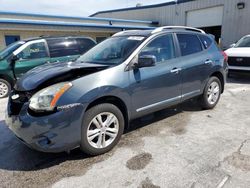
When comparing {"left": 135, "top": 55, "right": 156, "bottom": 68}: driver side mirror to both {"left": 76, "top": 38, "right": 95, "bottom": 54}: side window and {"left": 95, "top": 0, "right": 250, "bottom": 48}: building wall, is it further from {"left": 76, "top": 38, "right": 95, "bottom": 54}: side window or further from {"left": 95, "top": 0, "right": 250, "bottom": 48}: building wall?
{"left": 95, "top": 0, "right": 250, "bottom": 48}: building wall

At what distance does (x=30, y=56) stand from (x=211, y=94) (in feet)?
17.7

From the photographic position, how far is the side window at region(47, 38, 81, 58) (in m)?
7.57

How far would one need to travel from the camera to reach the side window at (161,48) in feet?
12.8

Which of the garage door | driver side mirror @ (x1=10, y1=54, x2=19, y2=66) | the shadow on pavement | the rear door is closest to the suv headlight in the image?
the shadow on pavement

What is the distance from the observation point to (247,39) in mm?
9562

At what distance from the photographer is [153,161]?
10.4 ft

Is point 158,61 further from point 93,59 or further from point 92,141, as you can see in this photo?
point 92,141

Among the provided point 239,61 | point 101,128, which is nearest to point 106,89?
point 101,128

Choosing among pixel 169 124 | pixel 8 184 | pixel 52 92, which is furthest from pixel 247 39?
pixel 8 184

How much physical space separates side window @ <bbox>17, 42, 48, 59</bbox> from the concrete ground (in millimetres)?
3287

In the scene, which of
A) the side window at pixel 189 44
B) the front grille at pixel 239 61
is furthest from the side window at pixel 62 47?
the front grille at pixel 239 61

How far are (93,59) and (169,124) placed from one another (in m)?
1.86

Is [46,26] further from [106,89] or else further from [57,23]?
[106,89]

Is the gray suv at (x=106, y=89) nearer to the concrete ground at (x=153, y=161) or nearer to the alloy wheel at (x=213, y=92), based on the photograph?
the concrete ground at (x=153, y=161)
